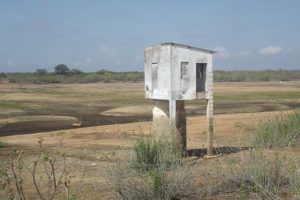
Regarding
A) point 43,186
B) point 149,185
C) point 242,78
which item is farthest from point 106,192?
point 242,78

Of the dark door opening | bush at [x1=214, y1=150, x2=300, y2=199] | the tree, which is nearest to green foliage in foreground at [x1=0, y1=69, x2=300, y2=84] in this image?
the tree

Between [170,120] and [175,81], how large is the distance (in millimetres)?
974

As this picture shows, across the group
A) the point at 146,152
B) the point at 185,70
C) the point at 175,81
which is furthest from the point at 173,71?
the point at 146,152

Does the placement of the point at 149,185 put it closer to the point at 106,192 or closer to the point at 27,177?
the point at 106,192

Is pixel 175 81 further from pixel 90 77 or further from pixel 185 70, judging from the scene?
pixel 90 77

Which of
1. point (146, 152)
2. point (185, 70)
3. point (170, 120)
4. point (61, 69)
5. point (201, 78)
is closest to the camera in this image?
point (146, 152)

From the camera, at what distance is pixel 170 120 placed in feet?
43.8

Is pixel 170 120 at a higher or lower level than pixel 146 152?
higher

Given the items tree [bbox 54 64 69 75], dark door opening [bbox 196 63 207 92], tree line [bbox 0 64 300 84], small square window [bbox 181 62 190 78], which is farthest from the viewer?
tree [bbox 54 64 69 75]

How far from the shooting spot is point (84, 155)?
15.4m

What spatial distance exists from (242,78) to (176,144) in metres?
106

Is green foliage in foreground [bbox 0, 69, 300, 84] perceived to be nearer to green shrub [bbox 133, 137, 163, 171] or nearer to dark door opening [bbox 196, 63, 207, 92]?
dark door opening [bbox 196, 63, 207, 92]

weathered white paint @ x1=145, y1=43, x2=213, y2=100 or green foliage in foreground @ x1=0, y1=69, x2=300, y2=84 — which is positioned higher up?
weathered white paint @ x1=145, y1=43, x2=213, y2=100

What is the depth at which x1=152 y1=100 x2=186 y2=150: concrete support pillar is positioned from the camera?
1334 cm
